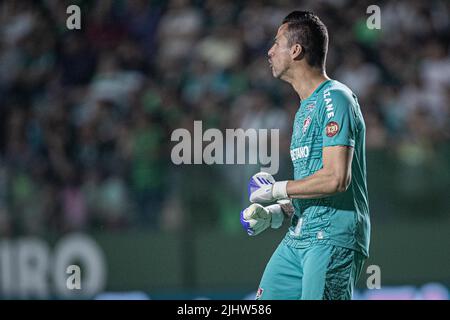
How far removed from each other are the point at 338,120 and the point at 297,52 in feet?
2.00

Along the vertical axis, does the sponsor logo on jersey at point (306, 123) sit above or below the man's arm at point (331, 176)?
above

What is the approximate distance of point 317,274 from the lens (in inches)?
193

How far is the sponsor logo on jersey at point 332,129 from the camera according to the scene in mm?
4895

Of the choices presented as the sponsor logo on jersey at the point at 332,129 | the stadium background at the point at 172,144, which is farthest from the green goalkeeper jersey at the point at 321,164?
the stadium background at the point at 172,144

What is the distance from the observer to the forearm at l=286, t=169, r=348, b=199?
4801 millimetres

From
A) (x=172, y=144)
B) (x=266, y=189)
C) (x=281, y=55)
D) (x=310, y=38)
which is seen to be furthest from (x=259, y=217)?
(x=172, y=144)

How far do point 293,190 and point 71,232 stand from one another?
480cm

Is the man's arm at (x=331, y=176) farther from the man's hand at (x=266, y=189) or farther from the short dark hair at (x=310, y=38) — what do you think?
the short dark hair at (x=310, y=38)

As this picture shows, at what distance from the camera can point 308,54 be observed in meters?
5.32

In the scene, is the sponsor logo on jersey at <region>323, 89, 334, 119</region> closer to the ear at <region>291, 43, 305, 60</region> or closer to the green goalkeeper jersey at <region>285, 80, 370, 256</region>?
the green goalkeeper jersey at <region>285, 80, 370, 256</region>

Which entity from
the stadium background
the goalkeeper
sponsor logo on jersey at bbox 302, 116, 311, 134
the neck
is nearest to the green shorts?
the goalkeeper

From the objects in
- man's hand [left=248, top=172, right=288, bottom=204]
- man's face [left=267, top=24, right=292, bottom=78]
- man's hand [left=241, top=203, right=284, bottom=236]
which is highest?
man's face [left=267, top=24, right=292, bottom=78]

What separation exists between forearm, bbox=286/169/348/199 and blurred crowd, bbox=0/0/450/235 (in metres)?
4.06
